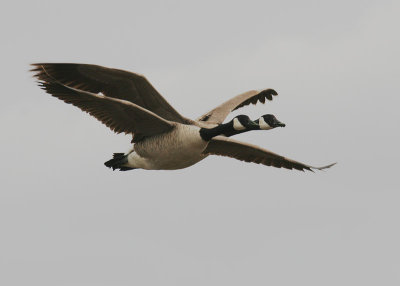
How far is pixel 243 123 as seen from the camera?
16625 millimetres

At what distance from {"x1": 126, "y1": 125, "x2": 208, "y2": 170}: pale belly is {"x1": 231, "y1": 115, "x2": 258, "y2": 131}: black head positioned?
2.11 feet

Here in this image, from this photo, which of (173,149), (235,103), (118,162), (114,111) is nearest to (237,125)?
(173,149)

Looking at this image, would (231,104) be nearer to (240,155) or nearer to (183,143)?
(240,155)

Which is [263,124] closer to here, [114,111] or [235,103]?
[114,111]

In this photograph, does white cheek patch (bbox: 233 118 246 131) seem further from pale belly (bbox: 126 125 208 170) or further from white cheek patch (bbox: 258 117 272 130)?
pale belly (bbox: 126 125 208 170)

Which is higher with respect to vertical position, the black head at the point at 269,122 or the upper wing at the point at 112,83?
the upper wing at the point at 112,83

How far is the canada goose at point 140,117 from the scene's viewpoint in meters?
16.0

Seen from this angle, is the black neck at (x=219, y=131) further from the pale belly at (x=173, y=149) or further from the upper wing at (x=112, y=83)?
the upper wing at (x=112, y=83)

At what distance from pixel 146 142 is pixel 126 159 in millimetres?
→ 852

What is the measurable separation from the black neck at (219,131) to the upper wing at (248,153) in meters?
0.76

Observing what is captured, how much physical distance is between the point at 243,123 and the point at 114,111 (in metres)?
2.24

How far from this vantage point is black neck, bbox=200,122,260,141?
1636 cm

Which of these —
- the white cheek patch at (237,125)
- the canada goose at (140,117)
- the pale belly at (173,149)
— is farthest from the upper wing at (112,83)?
the white cheek patch at (237,125)

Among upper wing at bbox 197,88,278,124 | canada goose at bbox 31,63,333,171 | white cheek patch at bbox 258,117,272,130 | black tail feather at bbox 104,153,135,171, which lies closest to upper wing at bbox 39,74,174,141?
canada goose at bbox 31,63,333,171
